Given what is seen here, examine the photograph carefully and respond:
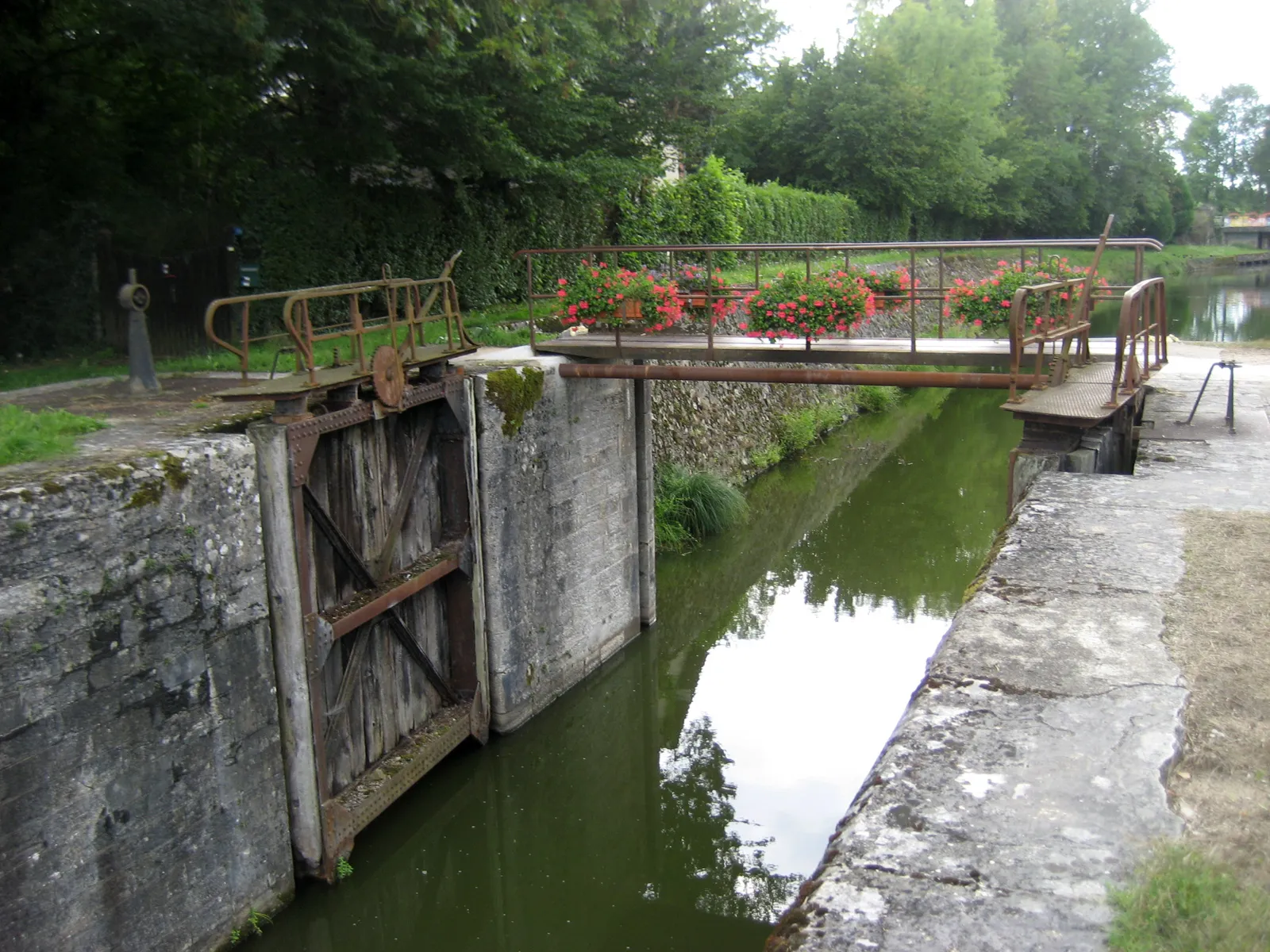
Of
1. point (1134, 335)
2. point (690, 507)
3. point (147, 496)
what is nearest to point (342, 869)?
point (147, 496)

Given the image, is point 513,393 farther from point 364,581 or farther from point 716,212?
point 716,212

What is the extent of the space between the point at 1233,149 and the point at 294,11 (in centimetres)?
8594

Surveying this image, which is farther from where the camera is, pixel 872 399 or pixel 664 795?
pixel 872 399

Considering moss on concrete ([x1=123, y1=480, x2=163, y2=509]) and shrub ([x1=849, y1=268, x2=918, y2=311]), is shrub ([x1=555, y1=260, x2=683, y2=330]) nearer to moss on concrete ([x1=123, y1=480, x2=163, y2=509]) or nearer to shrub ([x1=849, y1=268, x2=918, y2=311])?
shrub ([x1=849, y1=268, x2=918, y2=311])

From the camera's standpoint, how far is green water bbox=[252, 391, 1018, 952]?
276 inches

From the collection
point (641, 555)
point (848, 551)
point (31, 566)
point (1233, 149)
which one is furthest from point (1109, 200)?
point (31, 566)

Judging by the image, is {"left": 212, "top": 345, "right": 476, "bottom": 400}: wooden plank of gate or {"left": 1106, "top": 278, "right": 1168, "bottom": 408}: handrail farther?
{"left": 1106, "top": 278, "right": 1168, "bottom": 408}: handrail

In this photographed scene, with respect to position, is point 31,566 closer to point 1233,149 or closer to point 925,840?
point 925,840

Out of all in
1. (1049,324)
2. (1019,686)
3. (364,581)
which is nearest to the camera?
(1019,686)

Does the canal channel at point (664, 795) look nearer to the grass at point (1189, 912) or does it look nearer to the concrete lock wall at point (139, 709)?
the concrete lock wall at point (139, 709)

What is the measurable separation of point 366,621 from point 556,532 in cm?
255

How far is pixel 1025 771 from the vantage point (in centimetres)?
310

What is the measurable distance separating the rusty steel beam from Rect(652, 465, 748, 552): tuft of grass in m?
4.29

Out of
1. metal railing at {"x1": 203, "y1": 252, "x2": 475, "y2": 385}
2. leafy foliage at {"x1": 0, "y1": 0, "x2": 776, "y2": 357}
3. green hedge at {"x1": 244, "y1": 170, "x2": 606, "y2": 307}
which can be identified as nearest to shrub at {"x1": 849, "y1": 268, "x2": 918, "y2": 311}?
metal railing at {"x1": 203, "y1": 252, "x2": 475, "y2": 385}
